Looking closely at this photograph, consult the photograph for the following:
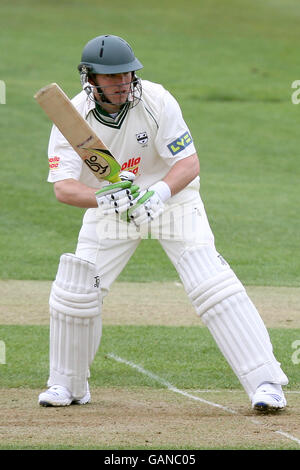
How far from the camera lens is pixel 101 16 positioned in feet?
82.5

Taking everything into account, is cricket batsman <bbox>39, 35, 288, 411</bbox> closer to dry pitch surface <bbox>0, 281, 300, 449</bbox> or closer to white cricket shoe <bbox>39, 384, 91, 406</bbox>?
white cricket shoe <bbox>39, 384, 91, 406</bbox>

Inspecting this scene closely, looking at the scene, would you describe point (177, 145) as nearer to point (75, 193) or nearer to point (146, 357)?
point (75, 193)

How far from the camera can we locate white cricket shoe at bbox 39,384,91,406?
17.4ft

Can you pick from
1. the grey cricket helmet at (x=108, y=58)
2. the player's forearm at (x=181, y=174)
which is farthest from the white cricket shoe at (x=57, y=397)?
the grey cricket helmet at (x=108, y=58)

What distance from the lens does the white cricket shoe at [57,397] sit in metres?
5.30

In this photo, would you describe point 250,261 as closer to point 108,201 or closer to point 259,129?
point 108,201

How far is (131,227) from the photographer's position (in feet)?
17.7

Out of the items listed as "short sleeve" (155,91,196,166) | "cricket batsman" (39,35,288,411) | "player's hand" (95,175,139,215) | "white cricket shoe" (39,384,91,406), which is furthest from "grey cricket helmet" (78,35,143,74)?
"white cricket shoe" (39,384,91,406)

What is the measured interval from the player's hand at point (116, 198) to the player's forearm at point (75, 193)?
0.15 m

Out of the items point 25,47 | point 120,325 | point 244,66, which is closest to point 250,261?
point 120,325

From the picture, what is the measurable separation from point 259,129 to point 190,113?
4.36 feet

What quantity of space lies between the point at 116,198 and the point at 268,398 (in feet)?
4.02

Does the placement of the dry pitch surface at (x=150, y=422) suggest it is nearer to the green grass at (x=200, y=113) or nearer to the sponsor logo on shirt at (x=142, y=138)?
the sponsor logo on shirt at (x=142, y=138)
